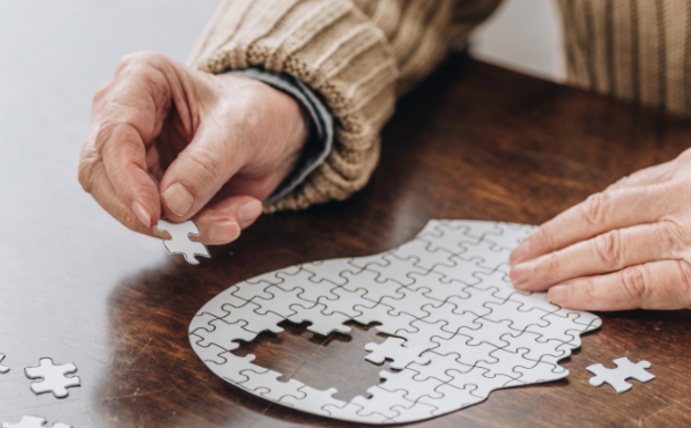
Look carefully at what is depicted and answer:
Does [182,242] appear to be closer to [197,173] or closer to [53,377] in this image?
[197,173]

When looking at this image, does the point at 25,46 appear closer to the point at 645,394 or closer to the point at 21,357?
the point at 21,357

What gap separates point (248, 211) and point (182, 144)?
175mm

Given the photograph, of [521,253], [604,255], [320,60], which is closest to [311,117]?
[320,60]

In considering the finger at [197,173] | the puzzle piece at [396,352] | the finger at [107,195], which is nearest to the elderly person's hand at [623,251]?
the puzzle piece at [396,352]

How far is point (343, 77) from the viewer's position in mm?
1157

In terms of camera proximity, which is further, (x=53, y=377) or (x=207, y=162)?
(x=207, y=162)

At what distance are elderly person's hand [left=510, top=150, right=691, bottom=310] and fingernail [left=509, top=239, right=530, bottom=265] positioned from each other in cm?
2

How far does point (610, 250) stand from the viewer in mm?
935

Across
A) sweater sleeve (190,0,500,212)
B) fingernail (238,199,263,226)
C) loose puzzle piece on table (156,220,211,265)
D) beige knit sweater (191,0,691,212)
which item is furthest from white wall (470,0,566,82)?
loose puzzle piece on table (156,220,211,265)

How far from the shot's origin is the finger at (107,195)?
0.89 metres

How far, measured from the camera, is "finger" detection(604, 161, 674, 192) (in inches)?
39.3

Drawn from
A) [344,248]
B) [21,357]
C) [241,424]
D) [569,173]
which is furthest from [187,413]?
[569,173]

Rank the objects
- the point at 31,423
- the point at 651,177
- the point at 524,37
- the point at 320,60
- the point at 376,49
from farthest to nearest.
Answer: the point at 524,37
the point at 376,49
the point at 320,60
the point at 651,177
the point at 31,423

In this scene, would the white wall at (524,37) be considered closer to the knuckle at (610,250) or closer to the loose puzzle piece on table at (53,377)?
the knuckle at (610,250)
